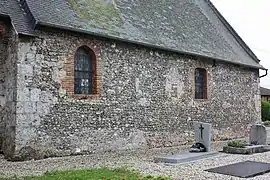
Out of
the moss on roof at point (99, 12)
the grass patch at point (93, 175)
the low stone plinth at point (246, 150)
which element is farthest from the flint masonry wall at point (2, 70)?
the low stone plinth at point (246, 150)

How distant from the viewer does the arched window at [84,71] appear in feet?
39.1

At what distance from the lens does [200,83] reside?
55.7 ft

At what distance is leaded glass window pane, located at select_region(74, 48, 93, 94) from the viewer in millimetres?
11898

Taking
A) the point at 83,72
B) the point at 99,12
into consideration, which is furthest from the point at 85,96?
the point at 99,12

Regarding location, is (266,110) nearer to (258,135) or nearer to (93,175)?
(258,135)

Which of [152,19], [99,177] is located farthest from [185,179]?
[152,19]

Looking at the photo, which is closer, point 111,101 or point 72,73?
point 72,73

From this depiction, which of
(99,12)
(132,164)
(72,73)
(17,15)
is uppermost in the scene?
(99,12)

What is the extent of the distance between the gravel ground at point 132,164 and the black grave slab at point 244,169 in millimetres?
240

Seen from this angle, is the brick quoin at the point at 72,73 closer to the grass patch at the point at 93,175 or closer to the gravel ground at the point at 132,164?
the gravel ground at the point at 132,164

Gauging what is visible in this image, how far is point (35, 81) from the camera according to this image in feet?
35.0

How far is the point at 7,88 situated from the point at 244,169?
23.5ft

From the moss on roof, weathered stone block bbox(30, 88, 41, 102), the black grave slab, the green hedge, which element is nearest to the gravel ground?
the black grave slab

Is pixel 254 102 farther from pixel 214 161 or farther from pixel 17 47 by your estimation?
pixel 17 47
